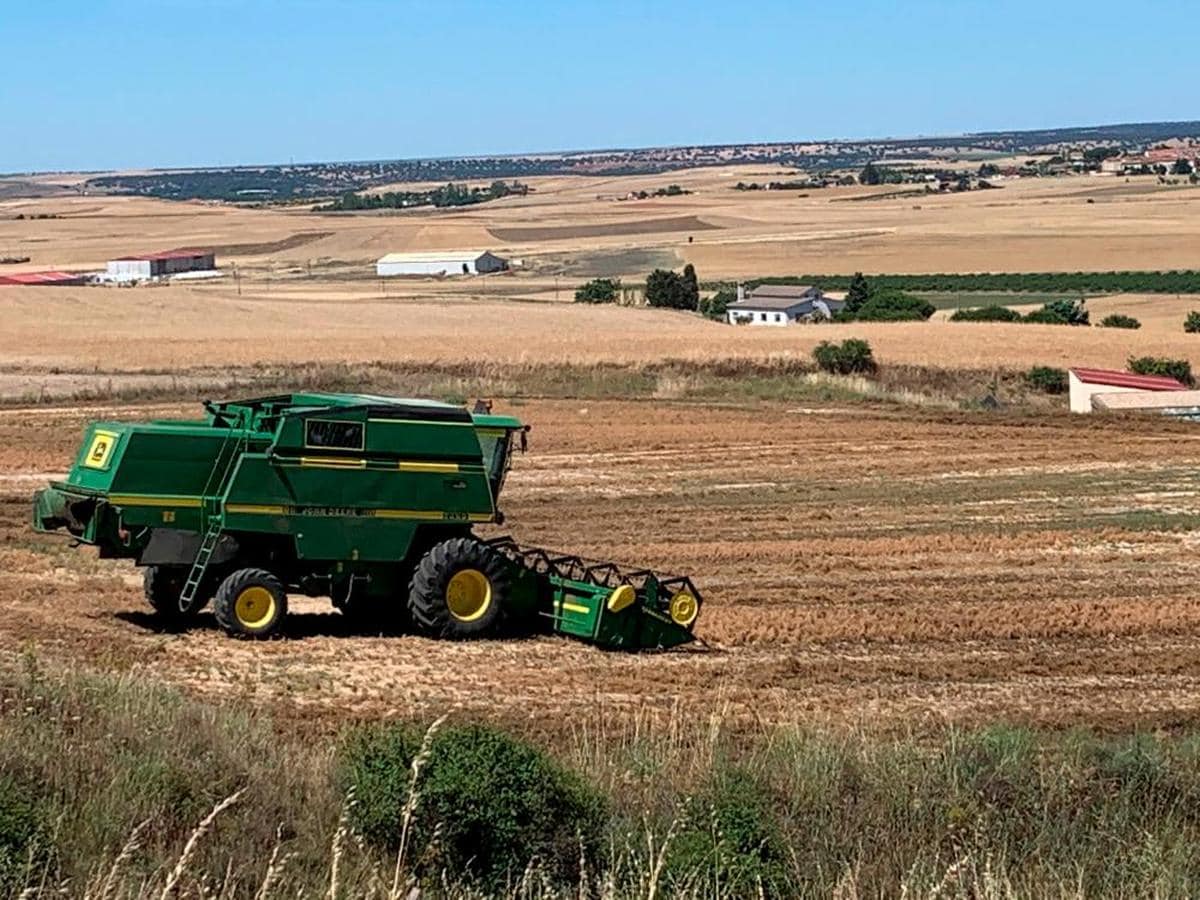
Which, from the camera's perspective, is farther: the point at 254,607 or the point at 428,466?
the point at 428,466

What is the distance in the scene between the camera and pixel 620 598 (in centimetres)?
1650

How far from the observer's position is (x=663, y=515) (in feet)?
87.3

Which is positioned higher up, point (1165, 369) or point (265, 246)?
point (265, 246)

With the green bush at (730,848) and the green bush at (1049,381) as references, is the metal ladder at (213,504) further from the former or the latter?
the green bush at (1049,381)

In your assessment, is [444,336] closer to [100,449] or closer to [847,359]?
[847,359]

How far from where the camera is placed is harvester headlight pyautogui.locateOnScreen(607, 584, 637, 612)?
16484mm

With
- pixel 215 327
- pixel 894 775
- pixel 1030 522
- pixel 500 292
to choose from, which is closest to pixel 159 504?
pixel 894 775

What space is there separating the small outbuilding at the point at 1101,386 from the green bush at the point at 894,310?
103 ft

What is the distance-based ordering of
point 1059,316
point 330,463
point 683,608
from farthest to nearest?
point 1059,316 → point 683,608 → point 330,463

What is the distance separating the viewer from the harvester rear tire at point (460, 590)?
1642cm

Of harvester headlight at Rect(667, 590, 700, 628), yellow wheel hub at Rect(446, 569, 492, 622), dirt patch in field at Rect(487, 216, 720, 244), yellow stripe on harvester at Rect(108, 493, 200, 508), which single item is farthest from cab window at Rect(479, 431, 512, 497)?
dirt patch in field at Rect(487, 216, 720, 244)

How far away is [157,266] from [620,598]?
4291 inches

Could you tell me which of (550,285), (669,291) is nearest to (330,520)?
(669,291)

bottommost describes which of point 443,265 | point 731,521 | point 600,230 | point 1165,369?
point 731,521
